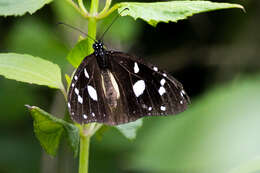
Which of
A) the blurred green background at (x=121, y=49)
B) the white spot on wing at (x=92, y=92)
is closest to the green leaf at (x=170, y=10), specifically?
the white spot on wing at (x=92, y=92)

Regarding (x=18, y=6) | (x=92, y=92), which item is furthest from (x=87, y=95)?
(x=18, y=6)

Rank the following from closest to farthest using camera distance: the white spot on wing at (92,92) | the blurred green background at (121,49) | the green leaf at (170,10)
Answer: the green leaf at (170,10)
the white spot on wing at (92,92)
the blurred green background at (121,49)

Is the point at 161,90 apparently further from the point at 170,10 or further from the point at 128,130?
the point at 170,10

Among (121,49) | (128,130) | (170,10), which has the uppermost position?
(121,49)

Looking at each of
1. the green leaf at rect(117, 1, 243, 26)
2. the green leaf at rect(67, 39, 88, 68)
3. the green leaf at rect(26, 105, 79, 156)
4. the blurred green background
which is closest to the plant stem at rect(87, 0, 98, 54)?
the green leaf at rect(67, 39, 88, 68)

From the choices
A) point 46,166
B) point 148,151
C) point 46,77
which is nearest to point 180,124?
point 148,151

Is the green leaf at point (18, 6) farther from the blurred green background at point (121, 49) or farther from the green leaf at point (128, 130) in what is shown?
the blurred green background at point (121, 49)

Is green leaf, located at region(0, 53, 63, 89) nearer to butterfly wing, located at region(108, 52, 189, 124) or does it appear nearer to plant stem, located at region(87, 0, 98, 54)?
plant stem, located at region(87, 0, 98, 54)
